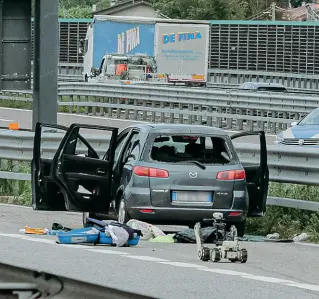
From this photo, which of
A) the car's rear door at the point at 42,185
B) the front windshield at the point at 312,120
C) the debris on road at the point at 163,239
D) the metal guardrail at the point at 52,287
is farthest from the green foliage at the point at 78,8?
the metal guardrail at the point at 52,287

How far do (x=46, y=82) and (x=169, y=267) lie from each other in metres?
9.60

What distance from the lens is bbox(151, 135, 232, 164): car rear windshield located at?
14289 mm

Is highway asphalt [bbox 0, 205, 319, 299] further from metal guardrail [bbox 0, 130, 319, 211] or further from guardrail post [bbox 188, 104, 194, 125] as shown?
guardrail post [bbox 188, 104, 194, 125]

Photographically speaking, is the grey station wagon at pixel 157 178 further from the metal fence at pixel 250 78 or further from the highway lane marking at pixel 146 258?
the metal fence at pixel 250 78

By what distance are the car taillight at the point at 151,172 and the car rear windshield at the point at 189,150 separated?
188 millimetres

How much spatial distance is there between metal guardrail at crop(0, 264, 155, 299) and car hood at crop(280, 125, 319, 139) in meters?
18.7

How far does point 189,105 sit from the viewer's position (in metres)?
37.3

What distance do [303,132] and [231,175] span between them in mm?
11086

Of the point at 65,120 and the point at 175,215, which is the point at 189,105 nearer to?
the point at 65,120

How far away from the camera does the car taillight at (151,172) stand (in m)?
14.0

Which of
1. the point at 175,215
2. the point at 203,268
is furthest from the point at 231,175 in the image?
the point at 203,268

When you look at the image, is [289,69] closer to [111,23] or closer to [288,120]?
[111,23]

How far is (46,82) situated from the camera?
1991 centimetres

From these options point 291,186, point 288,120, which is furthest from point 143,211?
point 288,120
